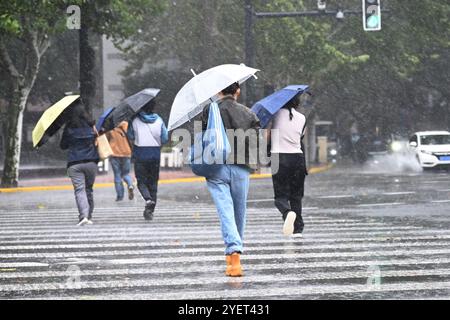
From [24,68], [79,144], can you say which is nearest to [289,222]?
[79,144]

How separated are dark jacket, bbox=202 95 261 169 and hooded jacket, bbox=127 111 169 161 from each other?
18.6 ft

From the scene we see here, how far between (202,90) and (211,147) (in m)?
0.61

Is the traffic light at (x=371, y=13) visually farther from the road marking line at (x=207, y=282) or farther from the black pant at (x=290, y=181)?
the road marking line at (x=207, y=282)

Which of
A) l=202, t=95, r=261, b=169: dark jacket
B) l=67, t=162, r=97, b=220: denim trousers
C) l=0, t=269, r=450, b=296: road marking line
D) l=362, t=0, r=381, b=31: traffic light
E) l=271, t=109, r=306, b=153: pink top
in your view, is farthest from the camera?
l=362, t=0, r=381, b=31: traffic light

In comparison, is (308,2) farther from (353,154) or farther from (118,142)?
(118,142)

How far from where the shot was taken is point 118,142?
19.0 meters

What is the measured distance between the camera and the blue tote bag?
8750 millimetres

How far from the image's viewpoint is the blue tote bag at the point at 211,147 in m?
8.75

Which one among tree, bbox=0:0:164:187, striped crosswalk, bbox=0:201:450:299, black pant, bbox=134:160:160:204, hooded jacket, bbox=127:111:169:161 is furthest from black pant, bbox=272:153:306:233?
tree, bbox=0:0:164:187

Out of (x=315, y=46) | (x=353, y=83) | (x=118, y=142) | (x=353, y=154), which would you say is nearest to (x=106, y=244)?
(x=118, y=142)

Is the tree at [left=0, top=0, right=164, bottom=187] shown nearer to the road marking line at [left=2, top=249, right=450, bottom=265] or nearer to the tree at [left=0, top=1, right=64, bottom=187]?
the tree at [left=0, top=1, right=64, bottom=187]

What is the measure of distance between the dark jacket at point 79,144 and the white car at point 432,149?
21.1 m

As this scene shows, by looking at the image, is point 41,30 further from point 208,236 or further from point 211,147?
point 211,147

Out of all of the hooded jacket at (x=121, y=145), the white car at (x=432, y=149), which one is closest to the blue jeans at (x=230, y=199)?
the hooded jacket at (x=121, y=145)
